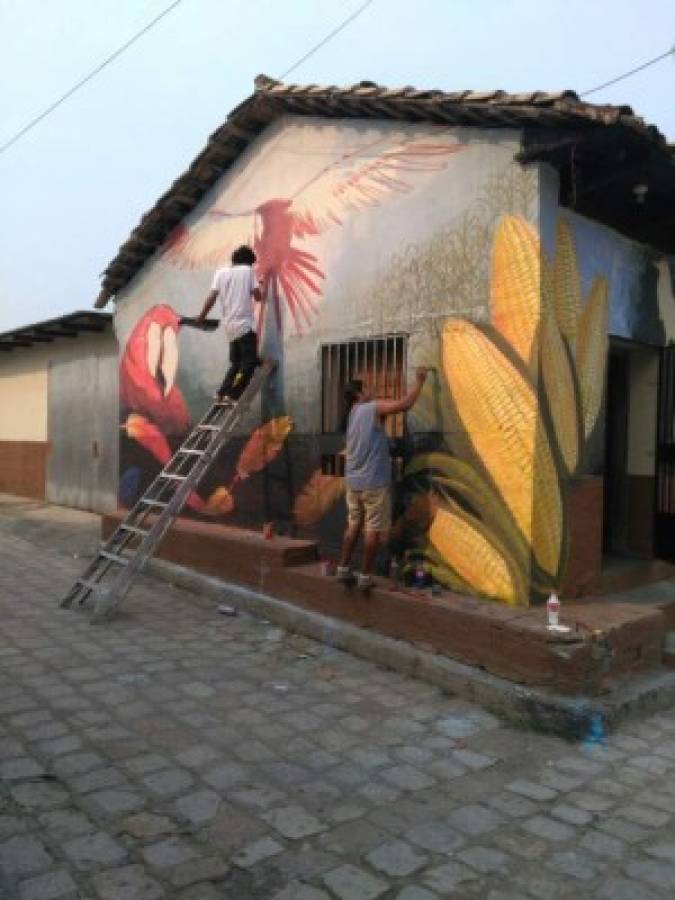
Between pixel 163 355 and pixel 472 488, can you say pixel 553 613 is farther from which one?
pixel 163 355

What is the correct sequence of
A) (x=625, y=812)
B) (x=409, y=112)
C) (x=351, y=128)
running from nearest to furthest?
(x=625, y=812) → (x=409, y=112) → (x=351, y=128)

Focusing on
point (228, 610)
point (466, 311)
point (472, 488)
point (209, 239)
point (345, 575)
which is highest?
point (209, 239)

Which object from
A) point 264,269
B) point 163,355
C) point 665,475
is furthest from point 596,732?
point 163,355

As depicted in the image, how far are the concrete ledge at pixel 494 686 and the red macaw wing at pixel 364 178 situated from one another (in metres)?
3.46

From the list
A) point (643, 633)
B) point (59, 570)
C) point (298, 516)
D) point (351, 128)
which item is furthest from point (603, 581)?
point (59, 570)

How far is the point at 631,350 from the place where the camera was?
7.31 meters

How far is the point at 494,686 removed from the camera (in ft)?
16.7

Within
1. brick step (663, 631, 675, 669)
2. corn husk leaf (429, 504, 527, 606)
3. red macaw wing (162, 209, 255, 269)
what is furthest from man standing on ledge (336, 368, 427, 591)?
red macaw wing (162, 209, 255, 269)

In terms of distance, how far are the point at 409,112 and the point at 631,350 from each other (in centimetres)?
287

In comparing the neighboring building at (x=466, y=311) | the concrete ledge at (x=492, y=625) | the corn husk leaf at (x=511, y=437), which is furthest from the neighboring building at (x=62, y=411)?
the corn husk leaf at (x=511, y=437)

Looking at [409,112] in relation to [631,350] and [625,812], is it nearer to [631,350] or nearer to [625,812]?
[631,350]

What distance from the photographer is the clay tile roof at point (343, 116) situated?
5.29 meters

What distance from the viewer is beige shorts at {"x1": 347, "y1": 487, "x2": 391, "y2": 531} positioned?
20.0ft

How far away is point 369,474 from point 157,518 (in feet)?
8.01
